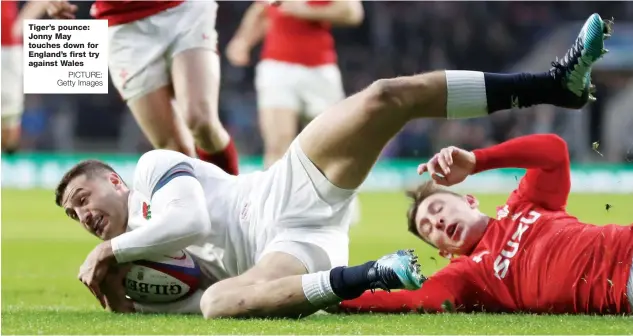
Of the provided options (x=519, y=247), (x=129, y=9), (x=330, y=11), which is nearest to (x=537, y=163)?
(x=519, y=247)

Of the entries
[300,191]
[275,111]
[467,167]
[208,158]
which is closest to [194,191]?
[300,191]

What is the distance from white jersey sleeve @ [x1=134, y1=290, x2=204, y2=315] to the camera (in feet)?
14.3

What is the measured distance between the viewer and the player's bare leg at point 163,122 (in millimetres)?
6582

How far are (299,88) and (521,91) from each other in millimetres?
6251

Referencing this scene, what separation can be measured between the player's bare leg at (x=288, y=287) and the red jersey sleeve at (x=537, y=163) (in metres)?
0.79

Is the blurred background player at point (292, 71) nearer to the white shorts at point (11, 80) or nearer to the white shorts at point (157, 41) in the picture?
the white shorts at point (157, 41)

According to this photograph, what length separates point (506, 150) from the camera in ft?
14.3

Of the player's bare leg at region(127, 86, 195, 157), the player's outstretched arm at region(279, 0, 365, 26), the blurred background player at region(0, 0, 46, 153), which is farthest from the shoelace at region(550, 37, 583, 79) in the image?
the blurred background player at region(0, 0, 46, 153)

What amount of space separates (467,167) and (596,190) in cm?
1478

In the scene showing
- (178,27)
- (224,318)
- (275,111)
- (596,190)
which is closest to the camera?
(224,318)

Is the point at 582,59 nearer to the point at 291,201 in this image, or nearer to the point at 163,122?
the point at 291,201

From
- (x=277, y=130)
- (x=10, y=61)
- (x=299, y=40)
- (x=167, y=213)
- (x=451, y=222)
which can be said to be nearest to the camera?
(x=167, y=213)

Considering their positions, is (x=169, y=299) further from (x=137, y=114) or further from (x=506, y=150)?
(x=137, y=114)

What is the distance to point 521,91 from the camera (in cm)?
399
